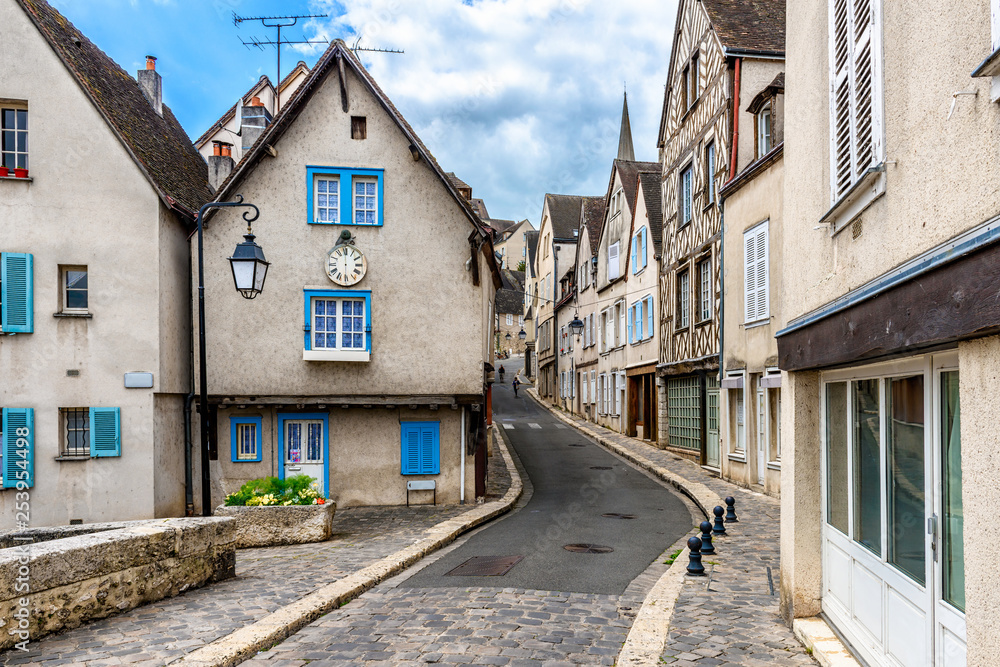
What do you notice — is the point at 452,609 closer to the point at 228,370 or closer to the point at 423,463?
the point at 423,463

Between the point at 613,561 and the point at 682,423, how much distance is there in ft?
39.1

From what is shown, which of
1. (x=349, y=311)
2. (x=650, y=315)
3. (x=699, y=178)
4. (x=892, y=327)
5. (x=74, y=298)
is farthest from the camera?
(x=650, y=315)

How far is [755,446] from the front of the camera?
14391mm

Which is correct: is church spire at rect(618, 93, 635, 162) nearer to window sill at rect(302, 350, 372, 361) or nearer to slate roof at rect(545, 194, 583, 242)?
slate roof at rect(545, 194, 583, 242)

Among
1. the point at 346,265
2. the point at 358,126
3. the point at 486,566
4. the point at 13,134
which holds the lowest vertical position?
the point at 486,566

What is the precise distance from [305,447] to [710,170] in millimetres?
10782

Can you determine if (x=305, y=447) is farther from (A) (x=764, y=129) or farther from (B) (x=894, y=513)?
(B) (x=894, y=513)

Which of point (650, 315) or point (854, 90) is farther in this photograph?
point (650, 315)

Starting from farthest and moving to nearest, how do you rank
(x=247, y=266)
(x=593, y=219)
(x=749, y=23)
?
(x=593, y=219), (x=749, y=23), (x=247, y=266)

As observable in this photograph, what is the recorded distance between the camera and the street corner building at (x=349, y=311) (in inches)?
535

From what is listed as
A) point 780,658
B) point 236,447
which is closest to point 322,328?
point 236,447

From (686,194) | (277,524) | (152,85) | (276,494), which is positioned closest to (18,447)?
(276,494)

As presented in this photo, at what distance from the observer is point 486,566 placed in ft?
27.9

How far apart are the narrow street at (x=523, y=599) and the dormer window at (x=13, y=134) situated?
10.0m
